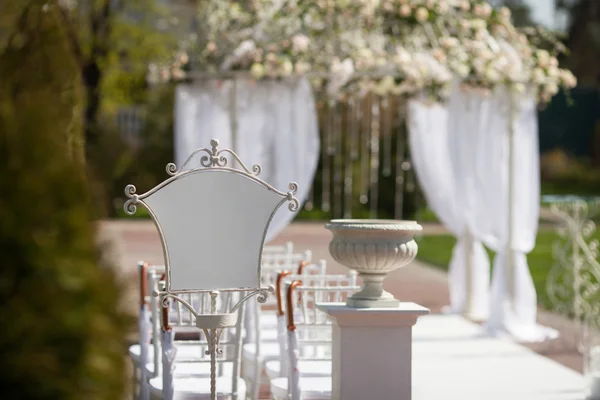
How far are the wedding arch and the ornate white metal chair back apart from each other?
3.89 metres

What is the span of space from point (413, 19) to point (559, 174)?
79.3ft

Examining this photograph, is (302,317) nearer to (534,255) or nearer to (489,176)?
(489,176)

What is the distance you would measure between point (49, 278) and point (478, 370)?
17.0 feet

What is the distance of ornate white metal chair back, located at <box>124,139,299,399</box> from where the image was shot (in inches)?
156

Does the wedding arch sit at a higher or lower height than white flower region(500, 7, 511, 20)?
lower

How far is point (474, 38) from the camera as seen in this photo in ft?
27.6

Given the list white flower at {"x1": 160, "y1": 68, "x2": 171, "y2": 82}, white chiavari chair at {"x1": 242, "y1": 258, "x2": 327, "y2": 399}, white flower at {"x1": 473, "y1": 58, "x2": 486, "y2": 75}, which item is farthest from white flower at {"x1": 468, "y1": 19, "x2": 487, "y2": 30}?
white chiavari chair at {"x1": 242, "y1": 258, "x2": 327, "y2": 399}

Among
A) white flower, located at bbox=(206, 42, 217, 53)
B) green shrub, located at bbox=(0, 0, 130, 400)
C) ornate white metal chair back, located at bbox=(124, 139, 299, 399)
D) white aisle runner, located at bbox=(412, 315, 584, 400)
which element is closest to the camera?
green shrub, located at bbox=(0, 0, 130, 400)

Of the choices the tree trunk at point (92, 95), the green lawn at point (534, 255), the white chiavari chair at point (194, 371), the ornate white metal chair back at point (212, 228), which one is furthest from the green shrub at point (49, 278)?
the tree trunk at point (92, 95)

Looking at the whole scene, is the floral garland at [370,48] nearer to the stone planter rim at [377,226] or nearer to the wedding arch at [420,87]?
the wedding arch at [420,87]

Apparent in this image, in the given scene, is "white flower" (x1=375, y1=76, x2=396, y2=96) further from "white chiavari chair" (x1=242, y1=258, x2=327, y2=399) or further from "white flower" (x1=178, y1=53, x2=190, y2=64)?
"white chiavari chair" (x1=242, y1=258, x2=327, y2=399)

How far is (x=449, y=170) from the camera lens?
8.91m

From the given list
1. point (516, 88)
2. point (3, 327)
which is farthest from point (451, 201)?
point (3, 327)

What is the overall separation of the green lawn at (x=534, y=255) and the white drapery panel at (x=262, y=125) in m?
3.74
